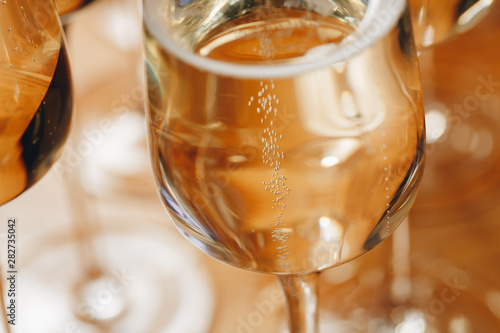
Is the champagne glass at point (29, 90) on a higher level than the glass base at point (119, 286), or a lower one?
higher

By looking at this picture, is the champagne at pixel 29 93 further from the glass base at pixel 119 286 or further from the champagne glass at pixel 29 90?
the glass base at pixel 119 286

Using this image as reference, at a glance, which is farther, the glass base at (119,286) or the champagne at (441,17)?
the glass base at (119,286)

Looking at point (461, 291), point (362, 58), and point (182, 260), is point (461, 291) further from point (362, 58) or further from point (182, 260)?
point (362, 58)

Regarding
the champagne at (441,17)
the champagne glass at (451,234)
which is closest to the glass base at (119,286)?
the champagne glass at (451,234)

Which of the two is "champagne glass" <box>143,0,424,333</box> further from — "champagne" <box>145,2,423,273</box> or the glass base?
the glass base

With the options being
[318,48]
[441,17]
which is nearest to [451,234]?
[441,17]

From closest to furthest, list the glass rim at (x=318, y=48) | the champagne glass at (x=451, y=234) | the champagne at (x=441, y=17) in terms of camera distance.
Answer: the glass rim at (x=318, y=48), the champagne at (x=441, y=17), the champagne glass at (x=451, y=234)

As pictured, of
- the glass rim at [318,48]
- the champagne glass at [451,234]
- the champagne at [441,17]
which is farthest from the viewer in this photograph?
the champagne glass at [451,234]
